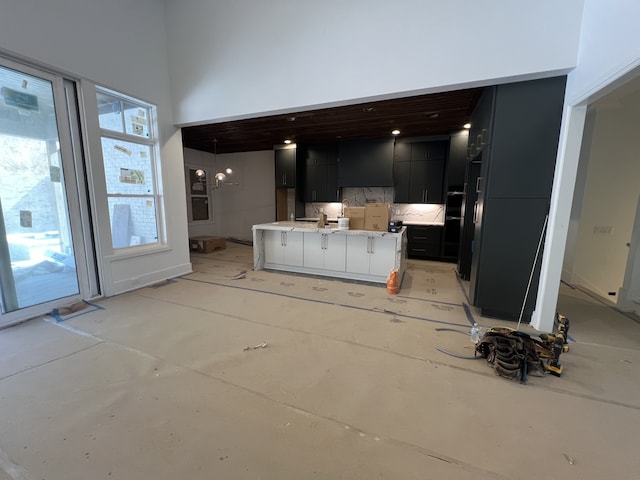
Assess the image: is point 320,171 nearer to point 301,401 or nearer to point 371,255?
point 371,255

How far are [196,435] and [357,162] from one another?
19.5ft

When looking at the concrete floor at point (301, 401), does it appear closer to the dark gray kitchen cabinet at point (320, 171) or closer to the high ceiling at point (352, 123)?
the high ceiling at point (352, 123)

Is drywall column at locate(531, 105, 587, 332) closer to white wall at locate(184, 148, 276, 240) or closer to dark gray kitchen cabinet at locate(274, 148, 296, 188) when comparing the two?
dark gray kitchen cabinet at locate(274, 148, 296, 188)

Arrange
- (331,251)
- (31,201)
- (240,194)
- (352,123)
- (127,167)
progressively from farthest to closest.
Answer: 1. (240,194)
2. (352,123)
3. (331,251)
4. (127,167)
5. (31,201)

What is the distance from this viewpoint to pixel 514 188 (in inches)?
108

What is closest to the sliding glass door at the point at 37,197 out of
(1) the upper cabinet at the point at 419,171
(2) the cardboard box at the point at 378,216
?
(2) the cardboard box at the point at 378,216

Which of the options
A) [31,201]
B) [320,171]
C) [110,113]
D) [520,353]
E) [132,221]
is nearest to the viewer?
[520,353]

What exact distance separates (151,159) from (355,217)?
341cm

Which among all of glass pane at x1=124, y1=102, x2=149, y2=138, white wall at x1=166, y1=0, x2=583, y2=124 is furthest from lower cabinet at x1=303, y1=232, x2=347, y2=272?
glass pane at x1=124, y1=102, x2=149, y2=138

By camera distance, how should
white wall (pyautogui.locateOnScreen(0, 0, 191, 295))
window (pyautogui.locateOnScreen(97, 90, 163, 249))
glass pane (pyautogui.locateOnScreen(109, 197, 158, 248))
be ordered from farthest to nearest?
1. glass pane (pyautogui.locateOnScreen(109, 197, 158, 248))
2. window (pyautogui.locateOnScreen(97, 90, 163, 249))
3. white wall (pyautogui.locateOnScreen(0, 0, 191, 295))

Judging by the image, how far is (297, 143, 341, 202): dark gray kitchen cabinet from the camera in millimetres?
6742

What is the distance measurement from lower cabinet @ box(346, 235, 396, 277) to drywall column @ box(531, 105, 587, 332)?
1821 millimetres

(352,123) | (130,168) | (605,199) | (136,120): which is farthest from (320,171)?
(605,199)

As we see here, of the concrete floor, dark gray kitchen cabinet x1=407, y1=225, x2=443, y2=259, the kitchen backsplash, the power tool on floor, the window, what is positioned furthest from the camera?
the kitchen backsplash
